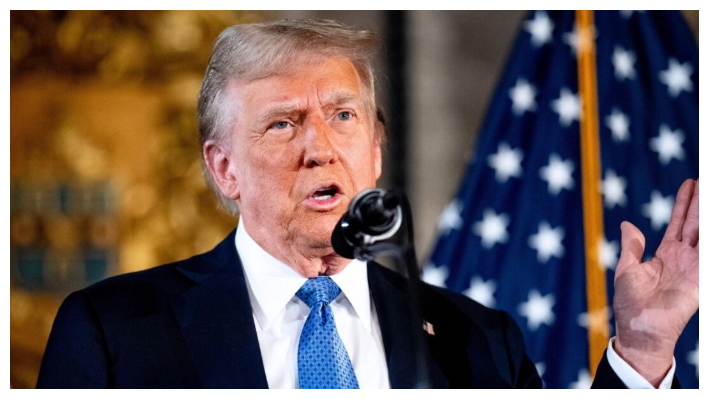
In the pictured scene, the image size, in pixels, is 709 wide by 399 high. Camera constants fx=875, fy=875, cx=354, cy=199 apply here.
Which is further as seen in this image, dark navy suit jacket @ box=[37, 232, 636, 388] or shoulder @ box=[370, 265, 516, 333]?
shoulder @ box=[370, 265, 516, 333]

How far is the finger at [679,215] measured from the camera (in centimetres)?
249

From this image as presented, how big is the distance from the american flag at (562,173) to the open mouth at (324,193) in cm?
42

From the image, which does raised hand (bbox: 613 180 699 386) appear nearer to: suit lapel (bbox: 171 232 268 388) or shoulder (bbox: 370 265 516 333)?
shoulder (bbox: 370 265 516 333)

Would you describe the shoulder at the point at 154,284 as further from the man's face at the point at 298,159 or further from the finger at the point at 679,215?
the finger at the point at 679,215

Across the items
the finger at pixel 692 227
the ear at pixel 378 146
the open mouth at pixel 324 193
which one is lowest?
the finger at pixel 692 227

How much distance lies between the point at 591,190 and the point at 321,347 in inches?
39.0

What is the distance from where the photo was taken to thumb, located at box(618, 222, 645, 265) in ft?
8.21

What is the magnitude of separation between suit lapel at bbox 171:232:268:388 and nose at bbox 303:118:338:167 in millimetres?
354

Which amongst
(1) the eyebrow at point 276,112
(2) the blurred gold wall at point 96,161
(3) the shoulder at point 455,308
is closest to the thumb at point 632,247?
A: (3) the shoulder at point 455,308

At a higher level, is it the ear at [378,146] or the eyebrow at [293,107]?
the eyebrow at [293,107]

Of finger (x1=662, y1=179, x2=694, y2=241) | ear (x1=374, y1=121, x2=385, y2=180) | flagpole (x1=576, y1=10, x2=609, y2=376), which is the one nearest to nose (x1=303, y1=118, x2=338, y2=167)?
ear (x1=374, y1=121, x2=385, y2=180)

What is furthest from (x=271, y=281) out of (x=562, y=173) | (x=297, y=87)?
(x=562, y=173)
